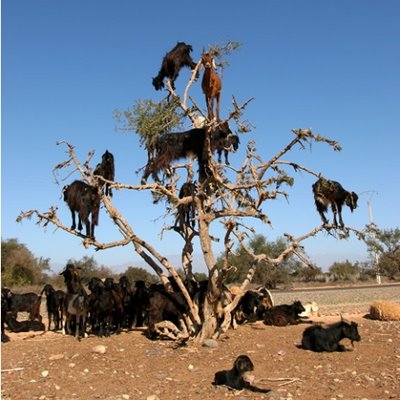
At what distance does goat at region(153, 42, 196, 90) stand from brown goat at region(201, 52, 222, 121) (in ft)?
1.33

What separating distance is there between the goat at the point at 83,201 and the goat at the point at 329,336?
477 cm

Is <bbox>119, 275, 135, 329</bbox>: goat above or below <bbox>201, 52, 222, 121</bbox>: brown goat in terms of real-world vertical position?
below

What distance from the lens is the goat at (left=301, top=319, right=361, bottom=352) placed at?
9039mm

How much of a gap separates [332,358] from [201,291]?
386 cm

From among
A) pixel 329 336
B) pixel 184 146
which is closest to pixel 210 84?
pixel 184 146

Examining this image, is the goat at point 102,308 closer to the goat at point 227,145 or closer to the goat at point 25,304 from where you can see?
the goat at point 25,304

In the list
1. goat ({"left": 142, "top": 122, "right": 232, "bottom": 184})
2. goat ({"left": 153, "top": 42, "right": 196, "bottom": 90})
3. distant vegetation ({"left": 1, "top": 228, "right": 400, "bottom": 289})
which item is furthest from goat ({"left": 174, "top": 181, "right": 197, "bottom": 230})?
distant vegetation ({"left": 1, "top": 228, "right": 400, "bottom": 289})

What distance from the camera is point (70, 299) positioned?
39.4ft

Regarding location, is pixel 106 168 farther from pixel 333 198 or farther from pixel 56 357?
pixel 333 198

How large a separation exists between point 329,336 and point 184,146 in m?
4.43

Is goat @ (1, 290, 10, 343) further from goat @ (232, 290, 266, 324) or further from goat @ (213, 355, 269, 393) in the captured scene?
goat @ (213, 355, 269, 393)

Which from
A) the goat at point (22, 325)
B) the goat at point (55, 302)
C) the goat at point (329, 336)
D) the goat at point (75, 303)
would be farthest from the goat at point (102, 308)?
the goat at point (329, 336)

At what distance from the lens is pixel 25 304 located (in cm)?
1398

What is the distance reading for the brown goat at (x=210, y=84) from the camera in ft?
33.0
